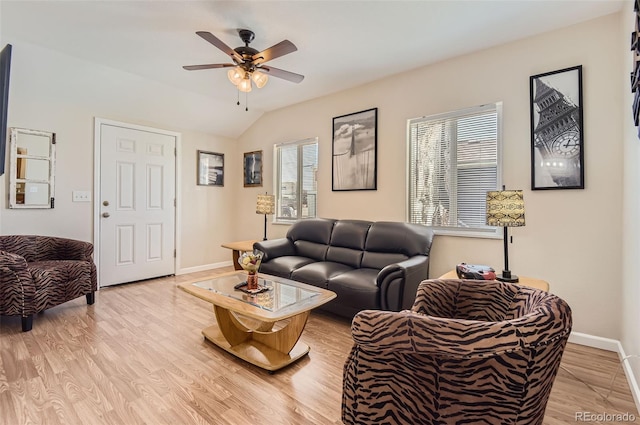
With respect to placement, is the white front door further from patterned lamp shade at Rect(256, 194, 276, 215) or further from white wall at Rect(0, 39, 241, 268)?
patterned lamp shade at Rect(256, 194, 276, 215)

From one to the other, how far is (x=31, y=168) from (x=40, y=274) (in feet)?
4.69

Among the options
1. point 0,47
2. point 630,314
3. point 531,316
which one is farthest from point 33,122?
point 630,314

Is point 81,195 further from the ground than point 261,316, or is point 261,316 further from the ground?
point 81,195

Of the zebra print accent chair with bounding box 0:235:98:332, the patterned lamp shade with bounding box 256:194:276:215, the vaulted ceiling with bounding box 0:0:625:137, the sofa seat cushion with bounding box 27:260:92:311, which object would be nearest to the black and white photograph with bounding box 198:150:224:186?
the patterned lamp shade with bounding box 256:194:276:215

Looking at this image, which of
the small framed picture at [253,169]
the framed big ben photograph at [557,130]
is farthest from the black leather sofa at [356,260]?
the small framed picture at [253,169]

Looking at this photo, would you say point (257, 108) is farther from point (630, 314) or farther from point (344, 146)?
point (630, 314)

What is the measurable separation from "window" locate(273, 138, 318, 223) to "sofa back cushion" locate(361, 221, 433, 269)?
129 cm

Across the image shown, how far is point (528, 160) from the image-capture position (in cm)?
269

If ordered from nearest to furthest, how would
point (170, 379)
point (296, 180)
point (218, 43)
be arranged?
point (170, 379) < point (218, 43) < point (296, 180)

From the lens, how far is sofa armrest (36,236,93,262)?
10.7 feet

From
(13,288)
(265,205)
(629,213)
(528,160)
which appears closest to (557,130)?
(528,160)

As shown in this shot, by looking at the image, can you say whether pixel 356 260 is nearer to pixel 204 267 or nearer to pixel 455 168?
pixel 455 168

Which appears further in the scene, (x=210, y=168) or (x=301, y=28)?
(x=210, y=168)

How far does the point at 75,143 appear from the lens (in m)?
3.77
